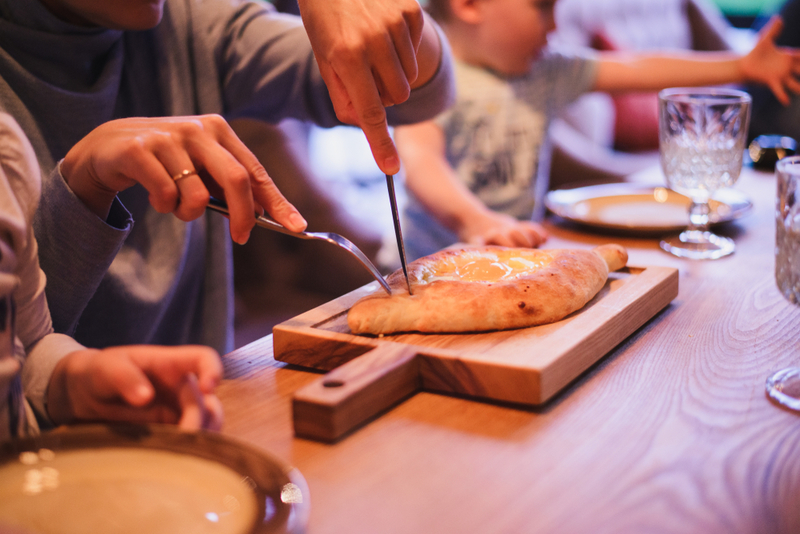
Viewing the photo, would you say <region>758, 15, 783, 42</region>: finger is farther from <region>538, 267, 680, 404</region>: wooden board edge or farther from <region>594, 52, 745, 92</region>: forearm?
<region>538, 267, 680, 404</region>: wooden board edge

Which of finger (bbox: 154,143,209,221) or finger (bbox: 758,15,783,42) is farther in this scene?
finger (bbox: 758,15,783,42)

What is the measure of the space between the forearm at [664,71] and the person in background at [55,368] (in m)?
1.75

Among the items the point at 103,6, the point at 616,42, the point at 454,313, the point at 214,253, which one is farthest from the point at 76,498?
the point at 616,42

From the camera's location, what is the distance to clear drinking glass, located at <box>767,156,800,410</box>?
0.66m

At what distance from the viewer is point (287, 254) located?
8.93ft

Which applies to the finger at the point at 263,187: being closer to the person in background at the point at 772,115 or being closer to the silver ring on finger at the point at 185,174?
the silver ring on finger at the point at 185,174

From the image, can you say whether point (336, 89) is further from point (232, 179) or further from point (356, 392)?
point (356, 392)

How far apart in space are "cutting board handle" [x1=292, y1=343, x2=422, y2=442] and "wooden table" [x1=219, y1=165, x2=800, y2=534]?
1 cm

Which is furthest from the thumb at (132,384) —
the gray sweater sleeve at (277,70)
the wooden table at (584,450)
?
the gray sweater sleeve at (277,70)

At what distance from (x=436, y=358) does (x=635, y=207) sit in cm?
98

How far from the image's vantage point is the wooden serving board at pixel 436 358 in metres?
0.63

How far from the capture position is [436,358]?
707mm

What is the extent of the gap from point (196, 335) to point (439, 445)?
0.90 metres

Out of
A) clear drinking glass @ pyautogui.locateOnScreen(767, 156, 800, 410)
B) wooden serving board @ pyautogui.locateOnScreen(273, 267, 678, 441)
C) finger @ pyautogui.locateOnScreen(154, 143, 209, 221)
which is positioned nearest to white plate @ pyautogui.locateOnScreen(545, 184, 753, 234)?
wooden serving board @ pyautogui.locateOnScreen(273, 267, 678, 441)
